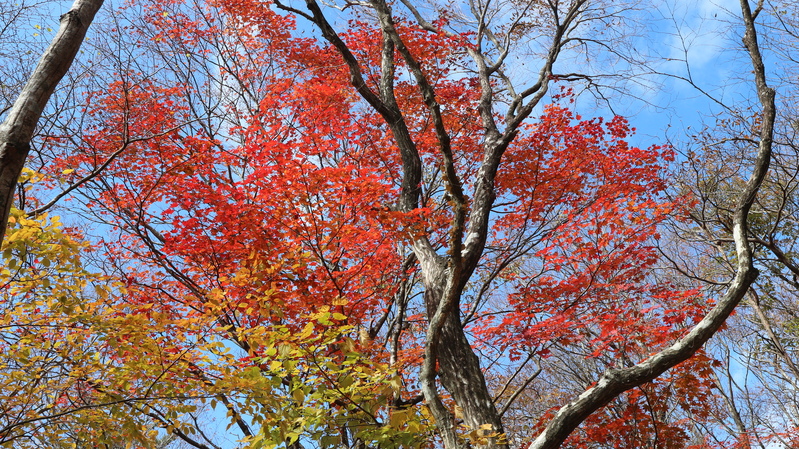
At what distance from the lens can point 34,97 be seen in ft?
9.05

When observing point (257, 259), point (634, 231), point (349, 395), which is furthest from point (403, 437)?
point (634, 231)

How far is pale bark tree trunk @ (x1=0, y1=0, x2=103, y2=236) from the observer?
8.33ft

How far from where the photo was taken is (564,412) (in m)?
4.98

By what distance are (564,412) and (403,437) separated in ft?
5.24

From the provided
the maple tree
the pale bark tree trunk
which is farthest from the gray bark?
the pale bark tree trunk

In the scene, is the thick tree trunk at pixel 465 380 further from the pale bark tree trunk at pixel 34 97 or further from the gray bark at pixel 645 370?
the pale bark tree trunk at pixel 34 97

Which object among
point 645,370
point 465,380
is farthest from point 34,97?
point 645,370

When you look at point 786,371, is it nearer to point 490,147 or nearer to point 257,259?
point 490,147

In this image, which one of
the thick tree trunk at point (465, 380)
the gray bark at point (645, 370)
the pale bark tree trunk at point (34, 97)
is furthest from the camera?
the thick tree trunk at point (465, 380)

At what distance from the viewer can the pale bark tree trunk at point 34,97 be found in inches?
100.0

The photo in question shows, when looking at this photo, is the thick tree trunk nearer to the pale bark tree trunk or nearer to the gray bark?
the gray bark

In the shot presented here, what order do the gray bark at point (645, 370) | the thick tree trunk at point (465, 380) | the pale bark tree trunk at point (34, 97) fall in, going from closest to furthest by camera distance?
1. the pale bark tree trunk at point (34, 97)
2. the gray bark at point (645, 370)
3. the thick tree trunk at point (465, 380)

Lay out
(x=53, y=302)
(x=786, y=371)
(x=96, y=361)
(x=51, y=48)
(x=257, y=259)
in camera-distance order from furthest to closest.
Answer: (x=786, y=371) → (x=257, y=259) → (x=96, y=361) → (x=53, y=302) → (x=51, y=48)

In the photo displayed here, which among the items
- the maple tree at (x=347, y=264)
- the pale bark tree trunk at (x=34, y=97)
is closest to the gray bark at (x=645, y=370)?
the maple tree at (x=347, y=264)
